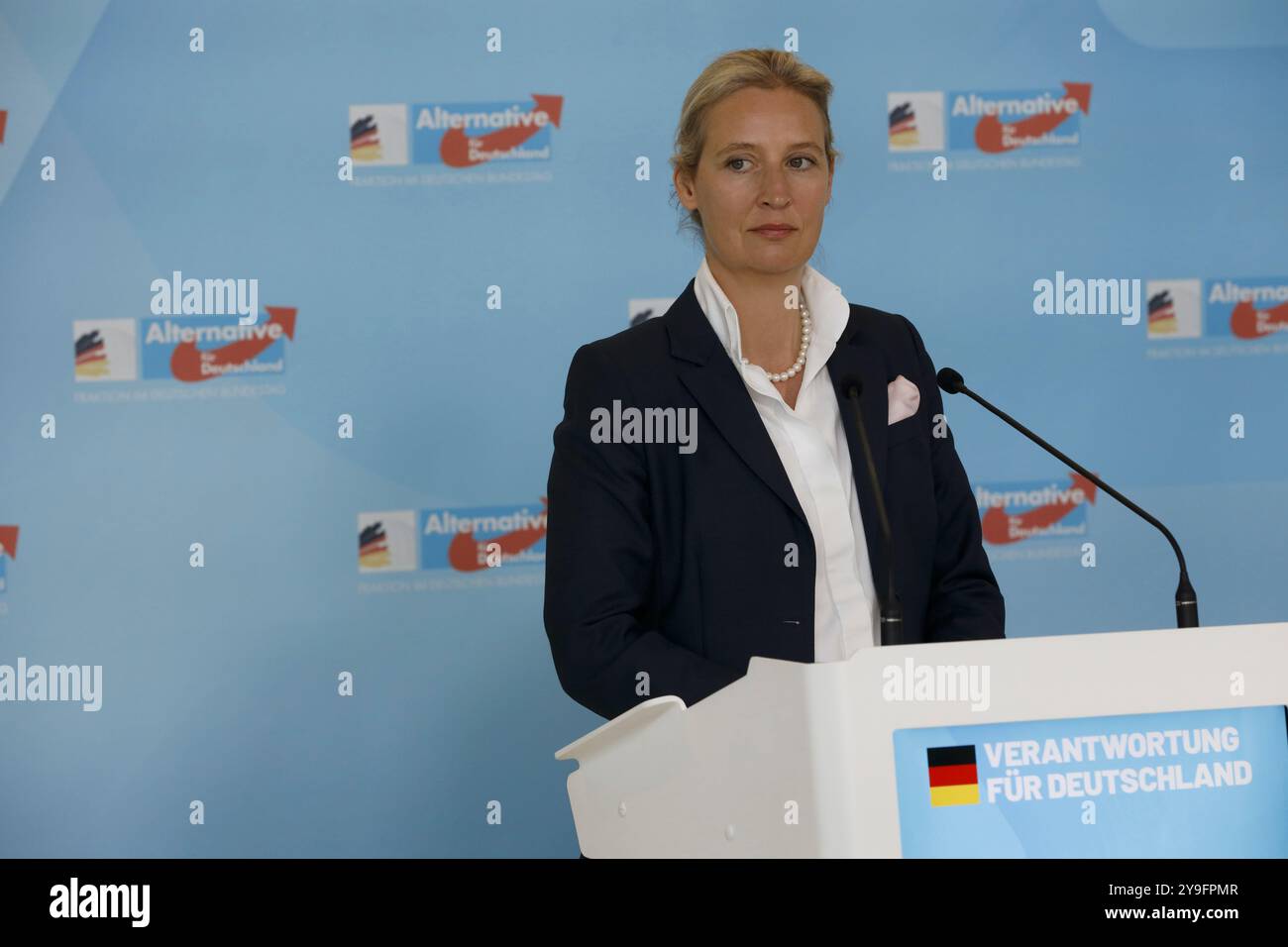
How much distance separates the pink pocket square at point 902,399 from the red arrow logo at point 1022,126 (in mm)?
1693

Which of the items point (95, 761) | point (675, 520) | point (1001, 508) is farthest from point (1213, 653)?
point (95, 761)

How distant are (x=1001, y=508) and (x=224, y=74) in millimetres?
2176

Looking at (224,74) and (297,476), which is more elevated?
(224,74)

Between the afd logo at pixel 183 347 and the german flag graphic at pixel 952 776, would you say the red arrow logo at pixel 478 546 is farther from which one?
the german flag graphic at pixel 952 776

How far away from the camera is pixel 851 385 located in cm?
174

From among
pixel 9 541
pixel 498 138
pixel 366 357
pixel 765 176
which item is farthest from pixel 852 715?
pixel 9 541

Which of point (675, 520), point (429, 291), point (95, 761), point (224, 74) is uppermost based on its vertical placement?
point (224, 74)

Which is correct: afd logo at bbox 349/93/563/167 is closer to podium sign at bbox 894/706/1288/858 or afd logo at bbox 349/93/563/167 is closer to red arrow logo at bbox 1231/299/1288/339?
red arrow logo at bbox 1231/299/1288/339

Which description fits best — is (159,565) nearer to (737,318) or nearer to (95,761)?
(95,761)

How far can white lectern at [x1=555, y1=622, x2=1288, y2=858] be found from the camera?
112 centimetres

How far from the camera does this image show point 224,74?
10.5 ft

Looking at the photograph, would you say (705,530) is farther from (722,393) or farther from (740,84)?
(740,84)

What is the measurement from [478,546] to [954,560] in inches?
61.8
